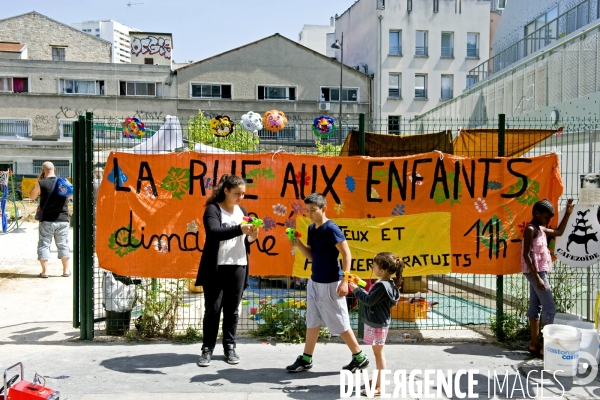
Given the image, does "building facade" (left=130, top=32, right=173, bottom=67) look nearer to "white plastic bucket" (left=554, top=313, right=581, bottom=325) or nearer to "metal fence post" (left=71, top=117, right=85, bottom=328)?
"metal fence post" (left=71, top=117, right=85, bottom=328)

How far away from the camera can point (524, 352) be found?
20.7ft

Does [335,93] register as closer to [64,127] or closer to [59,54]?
[64,127]

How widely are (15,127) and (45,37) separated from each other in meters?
10.6

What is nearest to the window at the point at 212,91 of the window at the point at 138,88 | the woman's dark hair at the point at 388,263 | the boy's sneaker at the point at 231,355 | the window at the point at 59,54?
the window at the point at 138,88

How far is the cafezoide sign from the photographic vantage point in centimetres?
661

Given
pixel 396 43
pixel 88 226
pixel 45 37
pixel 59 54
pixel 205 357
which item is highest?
pixel 45 37

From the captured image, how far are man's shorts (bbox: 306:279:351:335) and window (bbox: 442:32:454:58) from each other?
44890mm

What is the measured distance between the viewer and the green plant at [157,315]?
662 centimetres

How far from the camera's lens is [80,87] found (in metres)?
43.0

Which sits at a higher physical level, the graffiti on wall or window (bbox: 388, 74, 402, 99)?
the graffiti on wall

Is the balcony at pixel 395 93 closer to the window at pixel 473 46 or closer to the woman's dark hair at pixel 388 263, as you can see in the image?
the window at pixel 473 46

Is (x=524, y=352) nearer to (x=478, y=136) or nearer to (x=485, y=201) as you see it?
(x=485, y=201)

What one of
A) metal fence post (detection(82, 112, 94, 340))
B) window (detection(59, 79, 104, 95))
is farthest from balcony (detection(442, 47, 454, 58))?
metal fence post (detection(82, 112, 94, 340))

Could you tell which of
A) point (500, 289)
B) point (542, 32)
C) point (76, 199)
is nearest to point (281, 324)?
point (500, 289)
